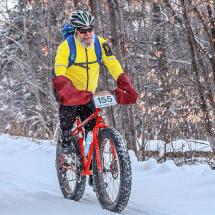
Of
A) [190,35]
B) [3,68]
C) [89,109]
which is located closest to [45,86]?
[3,68]

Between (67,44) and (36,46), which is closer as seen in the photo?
(67,44)

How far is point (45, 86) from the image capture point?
2817 cm

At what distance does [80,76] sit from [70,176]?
126cm

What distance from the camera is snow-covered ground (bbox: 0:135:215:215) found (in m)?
4.81

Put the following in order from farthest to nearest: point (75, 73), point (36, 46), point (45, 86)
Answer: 1. point (45, 86)
2. point (36, 46)
3. point (75, 73)

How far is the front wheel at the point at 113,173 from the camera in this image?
463cm

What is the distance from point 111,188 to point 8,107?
87.7 ft

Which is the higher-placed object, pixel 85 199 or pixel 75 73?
pixel 75 73

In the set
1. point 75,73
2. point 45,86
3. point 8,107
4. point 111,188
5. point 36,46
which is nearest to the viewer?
point 111,188

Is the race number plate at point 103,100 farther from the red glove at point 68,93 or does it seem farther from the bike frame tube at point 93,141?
the bike frame tube at point 93,141

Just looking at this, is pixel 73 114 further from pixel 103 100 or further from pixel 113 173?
pixel 113 173

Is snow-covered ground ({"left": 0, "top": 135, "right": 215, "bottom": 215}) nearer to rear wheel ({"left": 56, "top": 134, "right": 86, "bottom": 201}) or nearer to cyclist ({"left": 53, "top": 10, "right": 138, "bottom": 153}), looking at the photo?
rear wheel ({"left": 56, "top": 134, "right": 86, "bottom": 201})

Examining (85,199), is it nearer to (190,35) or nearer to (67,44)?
(67,44)

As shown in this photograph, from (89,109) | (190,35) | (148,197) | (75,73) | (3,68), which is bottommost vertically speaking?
(148,197)
